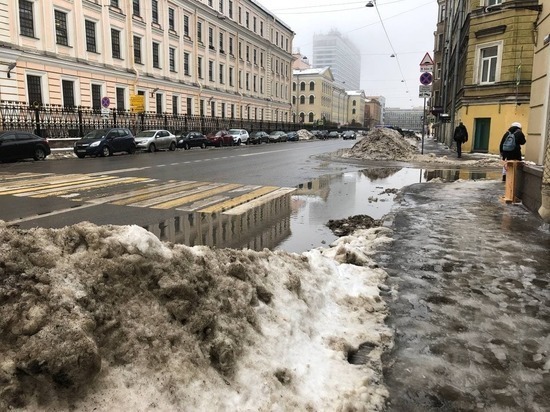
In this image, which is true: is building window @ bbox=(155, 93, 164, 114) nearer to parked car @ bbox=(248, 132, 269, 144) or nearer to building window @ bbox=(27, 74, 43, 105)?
parked car @ bbox=(248, 132, 269, 144)

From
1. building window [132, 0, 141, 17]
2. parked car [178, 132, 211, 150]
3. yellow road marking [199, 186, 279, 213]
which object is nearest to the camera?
yellow road marking [199, 186, 279, 213]

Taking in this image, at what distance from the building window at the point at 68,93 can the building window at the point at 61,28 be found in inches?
110

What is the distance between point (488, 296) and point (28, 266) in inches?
162

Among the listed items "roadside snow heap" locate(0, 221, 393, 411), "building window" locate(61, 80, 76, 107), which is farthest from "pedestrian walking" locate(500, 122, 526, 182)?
"building window" locate(61, 80, 76, 107)

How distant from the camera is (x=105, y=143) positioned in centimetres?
2505

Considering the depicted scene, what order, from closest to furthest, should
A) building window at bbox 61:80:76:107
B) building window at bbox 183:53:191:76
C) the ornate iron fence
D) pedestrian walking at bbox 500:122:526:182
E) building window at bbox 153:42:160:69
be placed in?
pedestrian walking at bbox 500:122:526:182, the ornate iron fence, building window at bbox 61:80:76:107, building window at bbox 153:42:160:69, building window at bbox 183:53:191:76

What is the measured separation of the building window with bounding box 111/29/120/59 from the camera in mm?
39031

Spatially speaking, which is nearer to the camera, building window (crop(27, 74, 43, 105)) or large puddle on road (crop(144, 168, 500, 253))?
large puddle on road (crop(144, 168, 500, 253))

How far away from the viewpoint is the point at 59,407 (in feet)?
7.02

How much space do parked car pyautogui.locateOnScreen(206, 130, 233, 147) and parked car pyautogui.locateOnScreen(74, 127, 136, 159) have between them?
13.6m

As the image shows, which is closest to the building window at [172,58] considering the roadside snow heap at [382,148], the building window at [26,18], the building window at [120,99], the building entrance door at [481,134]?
the building window at [120,99]

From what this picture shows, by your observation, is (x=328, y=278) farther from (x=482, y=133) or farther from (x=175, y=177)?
(x=482, y=133)

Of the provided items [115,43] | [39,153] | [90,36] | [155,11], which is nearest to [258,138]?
[155,11]

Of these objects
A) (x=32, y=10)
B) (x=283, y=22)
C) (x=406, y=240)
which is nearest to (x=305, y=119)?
(x=283, y=22)
